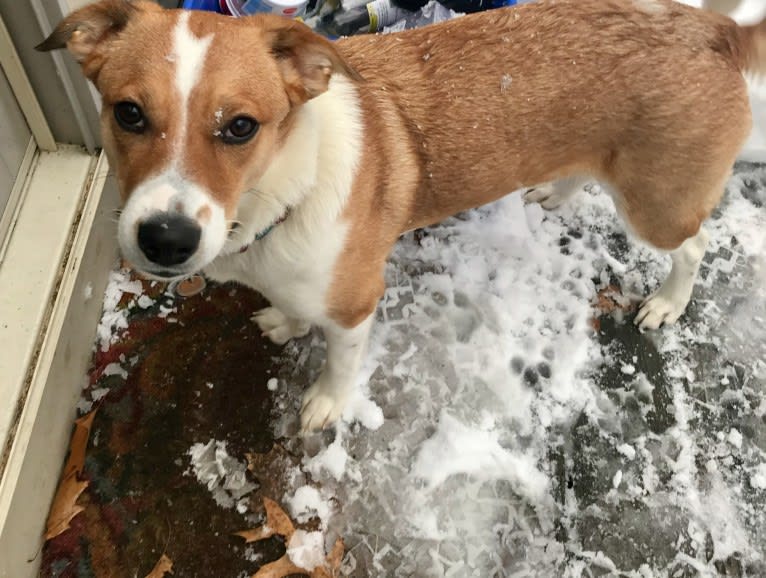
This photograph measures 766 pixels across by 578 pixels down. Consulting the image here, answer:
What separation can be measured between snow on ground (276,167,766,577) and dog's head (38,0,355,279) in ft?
3.67

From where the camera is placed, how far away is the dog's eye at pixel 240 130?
1.36 metres

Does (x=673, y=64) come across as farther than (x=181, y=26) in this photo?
Yes

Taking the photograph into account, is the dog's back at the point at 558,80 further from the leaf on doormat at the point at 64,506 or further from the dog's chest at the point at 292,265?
→ the leaf on doormat at the point at 64,506

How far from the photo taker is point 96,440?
2.23m

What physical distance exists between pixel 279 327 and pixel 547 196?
129 cm

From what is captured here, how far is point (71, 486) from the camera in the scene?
2135 mm

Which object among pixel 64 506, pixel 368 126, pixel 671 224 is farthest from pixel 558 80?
pixel 64 506

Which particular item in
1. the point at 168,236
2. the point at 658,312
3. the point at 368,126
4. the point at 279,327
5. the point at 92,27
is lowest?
the point at 658,312

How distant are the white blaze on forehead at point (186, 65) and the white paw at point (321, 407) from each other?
115cm

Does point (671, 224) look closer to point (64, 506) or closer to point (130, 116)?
point (130, 116)

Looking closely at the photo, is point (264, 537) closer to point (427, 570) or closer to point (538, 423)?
point (427, 570)

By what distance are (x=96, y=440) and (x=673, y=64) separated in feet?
7.04

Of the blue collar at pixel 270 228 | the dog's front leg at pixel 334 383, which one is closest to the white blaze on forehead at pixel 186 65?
the blue collar at pixel 270 228

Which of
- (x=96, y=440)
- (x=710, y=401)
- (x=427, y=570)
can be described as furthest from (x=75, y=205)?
(x=710, y=401)
